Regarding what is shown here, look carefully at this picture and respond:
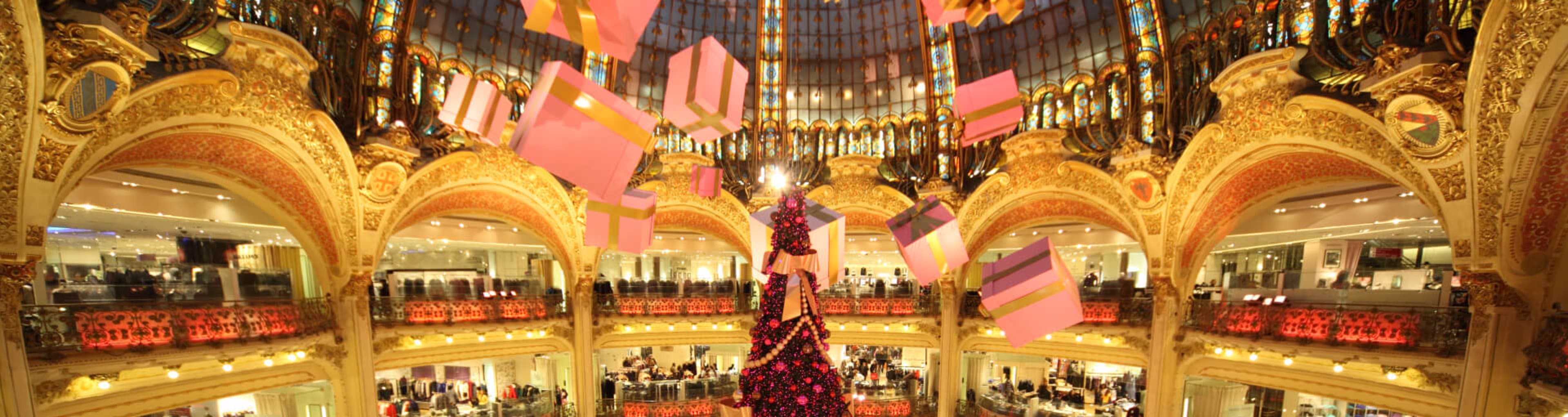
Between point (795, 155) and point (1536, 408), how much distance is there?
46.6ft

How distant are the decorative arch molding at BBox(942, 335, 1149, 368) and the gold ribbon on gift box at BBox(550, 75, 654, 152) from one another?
Answer: 11479mm

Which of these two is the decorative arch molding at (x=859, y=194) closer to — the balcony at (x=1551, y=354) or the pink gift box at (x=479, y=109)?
the pink gift box at (x=479, y=109)

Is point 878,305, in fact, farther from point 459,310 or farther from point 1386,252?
point 1386,252

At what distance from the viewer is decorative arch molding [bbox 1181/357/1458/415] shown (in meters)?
8.52

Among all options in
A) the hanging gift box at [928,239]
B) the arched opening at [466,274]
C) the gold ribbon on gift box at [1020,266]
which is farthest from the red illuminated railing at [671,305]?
the gold ribbon on gift box at [1020,266]

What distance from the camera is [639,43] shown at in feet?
53.5

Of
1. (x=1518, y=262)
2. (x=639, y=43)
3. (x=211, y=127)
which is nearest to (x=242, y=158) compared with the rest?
(x=211, y=127)

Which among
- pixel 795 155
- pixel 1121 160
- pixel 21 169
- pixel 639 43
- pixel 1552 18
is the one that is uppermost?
pixel 639 43

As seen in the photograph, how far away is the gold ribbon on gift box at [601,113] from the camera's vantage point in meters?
3.07

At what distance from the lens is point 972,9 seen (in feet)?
12.6

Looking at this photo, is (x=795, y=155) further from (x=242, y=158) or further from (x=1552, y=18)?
(x=1552, y=18)

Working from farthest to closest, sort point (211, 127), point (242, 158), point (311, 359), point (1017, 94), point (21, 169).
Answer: point (311, 359)
point (242, 158)
point (211, 127)
point (21, 169)
point (1017, 94)

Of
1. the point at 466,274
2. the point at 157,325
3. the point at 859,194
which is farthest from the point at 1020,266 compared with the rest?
the point at 466,274

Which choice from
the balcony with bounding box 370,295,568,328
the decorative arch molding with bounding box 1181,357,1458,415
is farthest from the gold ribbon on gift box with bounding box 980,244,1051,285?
the balcony with bounding box 370,295,568,328
